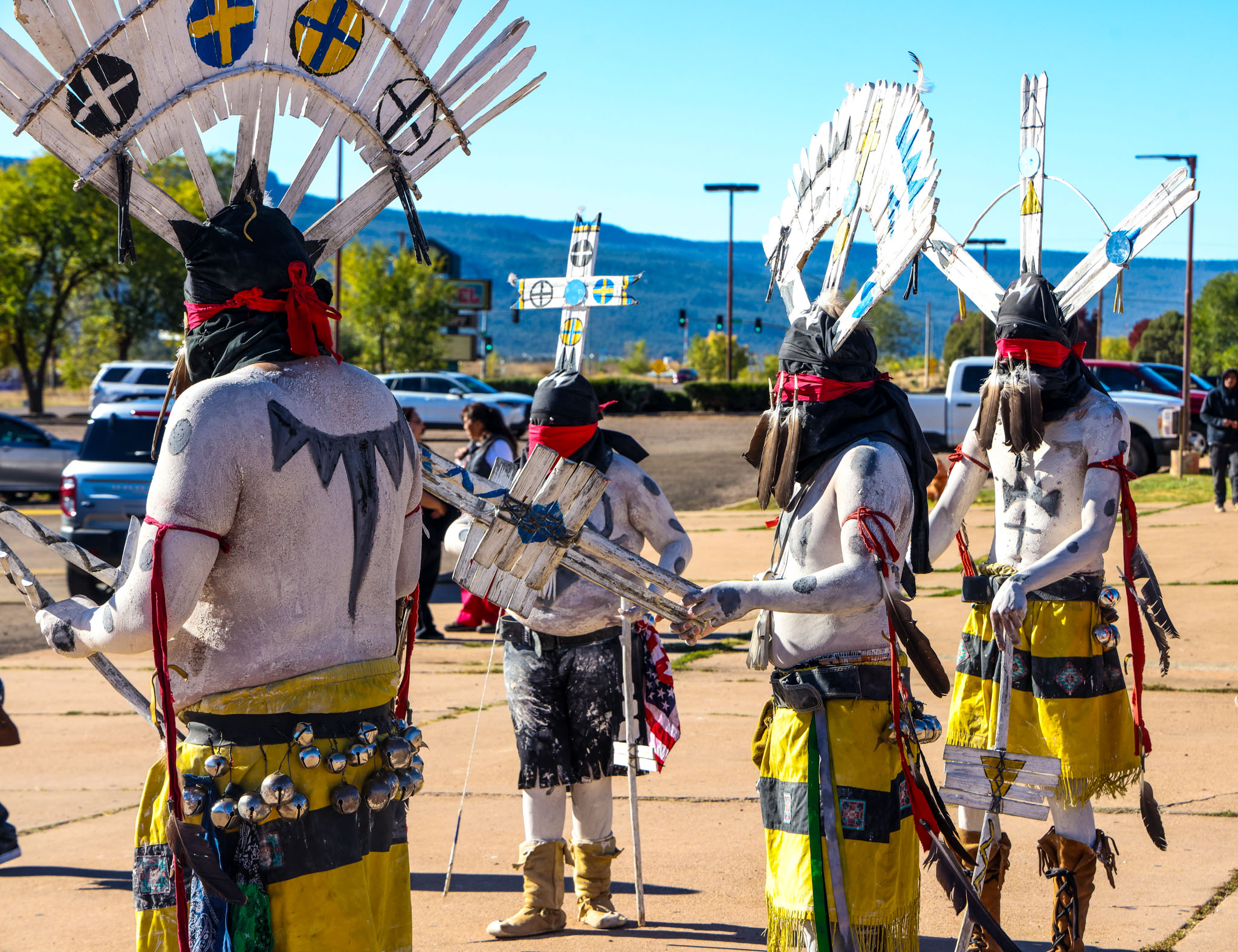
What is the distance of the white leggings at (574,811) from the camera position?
188 inches

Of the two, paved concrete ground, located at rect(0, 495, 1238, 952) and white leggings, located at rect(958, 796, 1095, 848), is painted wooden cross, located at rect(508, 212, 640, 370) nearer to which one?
paved concrete ground, located at rect(0, 495, 1238, 952)

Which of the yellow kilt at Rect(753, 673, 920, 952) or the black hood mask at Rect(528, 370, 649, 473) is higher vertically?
the black hood mask at Rect(528, 370, 649, 473)

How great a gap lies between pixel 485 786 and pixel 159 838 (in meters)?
3.98

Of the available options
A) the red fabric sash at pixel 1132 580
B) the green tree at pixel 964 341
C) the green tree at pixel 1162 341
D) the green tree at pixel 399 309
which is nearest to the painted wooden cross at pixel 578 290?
the red fabric sash at pixel 1132 580

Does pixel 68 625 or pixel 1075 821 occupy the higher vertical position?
pixel 68 625

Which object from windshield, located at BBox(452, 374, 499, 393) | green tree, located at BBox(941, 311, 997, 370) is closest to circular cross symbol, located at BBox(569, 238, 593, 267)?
windshield, located at BBox(452, 374, 499, 393)

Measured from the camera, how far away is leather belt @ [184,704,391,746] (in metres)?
2.70

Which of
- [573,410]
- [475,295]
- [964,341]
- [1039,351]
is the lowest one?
[573,410]

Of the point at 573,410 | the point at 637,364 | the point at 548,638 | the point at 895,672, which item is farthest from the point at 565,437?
the point at 637,364

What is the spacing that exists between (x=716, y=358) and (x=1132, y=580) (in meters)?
79.1

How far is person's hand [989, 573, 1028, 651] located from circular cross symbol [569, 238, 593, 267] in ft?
9.79

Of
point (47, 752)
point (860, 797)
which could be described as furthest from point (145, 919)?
point (47, 752)

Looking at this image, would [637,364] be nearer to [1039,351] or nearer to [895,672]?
[1039,351]

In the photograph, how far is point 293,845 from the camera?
2.69 meters
